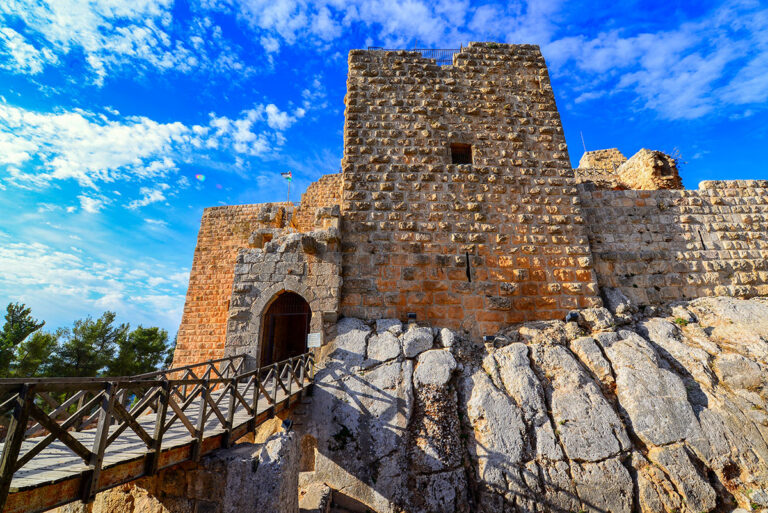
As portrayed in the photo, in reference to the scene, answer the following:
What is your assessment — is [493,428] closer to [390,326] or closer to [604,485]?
[604,485]

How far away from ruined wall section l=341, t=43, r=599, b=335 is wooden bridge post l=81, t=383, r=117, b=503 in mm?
4191

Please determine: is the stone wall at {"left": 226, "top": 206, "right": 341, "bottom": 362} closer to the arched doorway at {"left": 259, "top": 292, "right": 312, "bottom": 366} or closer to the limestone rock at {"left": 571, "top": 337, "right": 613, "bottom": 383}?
the arched doorway at {"left": 259, "top": 292, "right": 312, "bottom": 366}

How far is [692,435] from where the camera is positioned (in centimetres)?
495

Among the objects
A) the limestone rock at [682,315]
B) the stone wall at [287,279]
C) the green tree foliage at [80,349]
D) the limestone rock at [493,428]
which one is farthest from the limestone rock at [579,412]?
the green tree foliage at [80,349]

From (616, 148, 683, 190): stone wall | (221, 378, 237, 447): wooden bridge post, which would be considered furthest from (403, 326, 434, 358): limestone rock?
(616, 148, 683, 190): stone wall

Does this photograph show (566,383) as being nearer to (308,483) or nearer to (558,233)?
(558,233)

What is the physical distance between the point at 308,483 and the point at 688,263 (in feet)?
27.4

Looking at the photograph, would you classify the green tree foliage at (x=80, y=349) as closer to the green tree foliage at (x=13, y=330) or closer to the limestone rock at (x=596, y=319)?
the green tree foliage at (x=13, y=330)

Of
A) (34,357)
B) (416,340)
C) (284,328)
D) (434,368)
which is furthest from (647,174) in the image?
(34,357)

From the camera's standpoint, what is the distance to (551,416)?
5.29 m

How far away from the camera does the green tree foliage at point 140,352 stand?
1713 cm

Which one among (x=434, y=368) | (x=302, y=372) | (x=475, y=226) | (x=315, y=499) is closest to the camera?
(x=315, y=499)

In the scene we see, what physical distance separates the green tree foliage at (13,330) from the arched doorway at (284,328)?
1121cm

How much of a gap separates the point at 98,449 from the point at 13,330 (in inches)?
685
